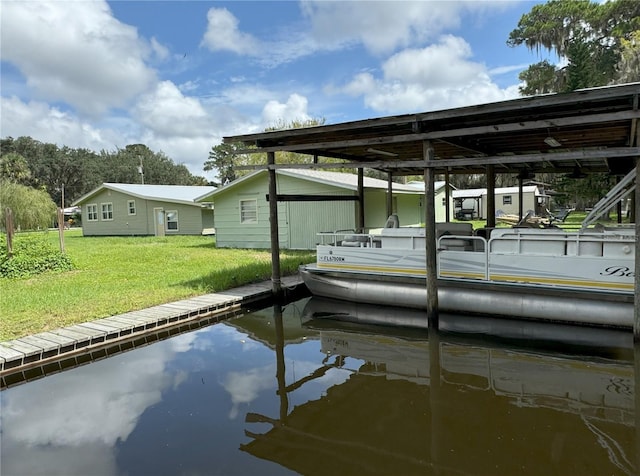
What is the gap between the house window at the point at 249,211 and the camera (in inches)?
635

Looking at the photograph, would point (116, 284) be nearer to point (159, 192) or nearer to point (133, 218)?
point (133, 218)

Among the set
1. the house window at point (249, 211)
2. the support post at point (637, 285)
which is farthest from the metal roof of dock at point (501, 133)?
the house window at point (249, 211)

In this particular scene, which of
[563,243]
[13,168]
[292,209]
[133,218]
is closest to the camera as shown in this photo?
[563,243]

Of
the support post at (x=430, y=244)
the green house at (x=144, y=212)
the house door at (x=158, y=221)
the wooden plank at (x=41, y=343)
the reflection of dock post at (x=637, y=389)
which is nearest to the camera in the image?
the reflection of dock post at (x=637, y=389)

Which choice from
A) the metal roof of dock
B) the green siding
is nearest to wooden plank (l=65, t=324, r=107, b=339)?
the metal roof of dock

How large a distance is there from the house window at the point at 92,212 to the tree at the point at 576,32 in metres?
29.3

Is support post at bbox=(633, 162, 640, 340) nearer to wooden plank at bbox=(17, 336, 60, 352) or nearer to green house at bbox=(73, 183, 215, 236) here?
wooden plank at bbox=(17, 336, 60, 352)

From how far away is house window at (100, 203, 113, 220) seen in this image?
2631 centimetres

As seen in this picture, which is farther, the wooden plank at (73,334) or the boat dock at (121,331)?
the wooden plank at (73,334)

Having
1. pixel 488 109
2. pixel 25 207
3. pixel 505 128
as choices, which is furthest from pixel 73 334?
pixel 25 207

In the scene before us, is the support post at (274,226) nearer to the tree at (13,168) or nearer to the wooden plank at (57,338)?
the wooden plank at (57,338)

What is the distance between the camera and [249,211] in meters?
16.3

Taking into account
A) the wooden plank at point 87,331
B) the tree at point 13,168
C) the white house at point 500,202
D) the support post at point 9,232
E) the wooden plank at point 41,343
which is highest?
the tree at point 13,168

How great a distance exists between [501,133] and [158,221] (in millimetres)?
20821
